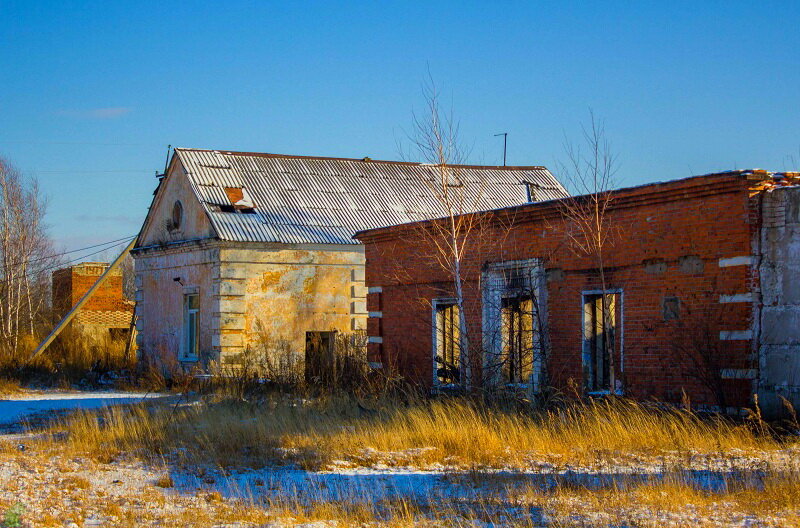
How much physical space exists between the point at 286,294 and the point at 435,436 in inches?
454

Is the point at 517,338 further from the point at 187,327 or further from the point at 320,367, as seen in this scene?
the point at 187,327

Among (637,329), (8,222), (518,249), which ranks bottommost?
(637,329)

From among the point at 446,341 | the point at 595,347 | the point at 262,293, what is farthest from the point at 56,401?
the point at 595,347

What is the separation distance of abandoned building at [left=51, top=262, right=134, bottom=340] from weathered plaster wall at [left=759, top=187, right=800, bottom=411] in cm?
2252

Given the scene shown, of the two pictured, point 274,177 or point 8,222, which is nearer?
point 274,177

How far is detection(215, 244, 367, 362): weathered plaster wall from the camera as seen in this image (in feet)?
69.2

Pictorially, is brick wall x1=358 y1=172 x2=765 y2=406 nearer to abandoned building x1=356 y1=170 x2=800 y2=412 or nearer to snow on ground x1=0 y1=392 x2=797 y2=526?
abandoned building x1=356 y1=170 x2=800 y2=412

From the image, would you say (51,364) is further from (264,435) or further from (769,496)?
(769,496)

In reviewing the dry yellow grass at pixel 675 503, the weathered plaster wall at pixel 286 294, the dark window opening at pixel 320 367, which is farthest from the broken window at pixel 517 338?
the weathered plaster wall at pixel 286 294

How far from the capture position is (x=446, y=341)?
637 inches

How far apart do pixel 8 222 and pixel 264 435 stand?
81.7ft

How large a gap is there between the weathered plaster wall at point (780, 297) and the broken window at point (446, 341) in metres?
5.77

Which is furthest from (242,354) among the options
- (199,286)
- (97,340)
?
(97,340)

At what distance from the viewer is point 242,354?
21.1 m
